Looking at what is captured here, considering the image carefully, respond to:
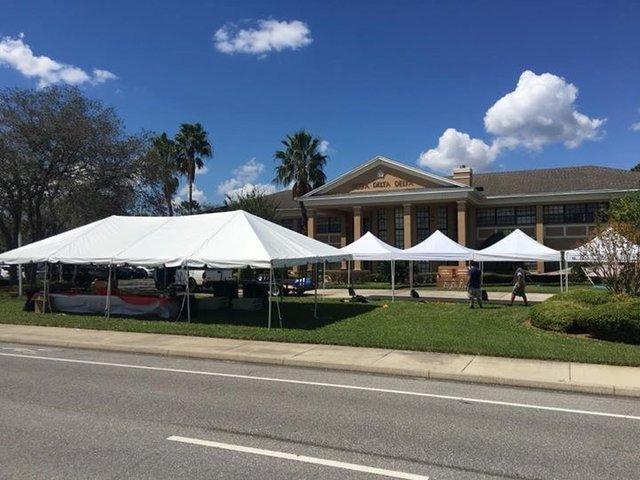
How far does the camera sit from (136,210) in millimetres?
34125

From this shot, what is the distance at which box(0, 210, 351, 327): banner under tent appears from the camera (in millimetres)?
16500

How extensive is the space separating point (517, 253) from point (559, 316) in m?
9.86

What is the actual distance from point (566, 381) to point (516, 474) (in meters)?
4.76

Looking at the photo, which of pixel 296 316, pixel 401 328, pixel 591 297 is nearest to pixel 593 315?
pixel 591 297

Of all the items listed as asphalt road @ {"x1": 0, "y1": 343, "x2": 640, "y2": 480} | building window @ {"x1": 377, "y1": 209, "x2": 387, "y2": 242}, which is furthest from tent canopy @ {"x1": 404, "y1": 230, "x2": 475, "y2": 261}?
building window @ {"x1": 377, "y1": 209, "x2": 387, "y2": 242}

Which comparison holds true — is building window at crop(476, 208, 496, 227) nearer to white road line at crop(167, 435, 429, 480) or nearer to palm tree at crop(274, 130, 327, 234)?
palm tree at crop(274, 130, 327, 234)

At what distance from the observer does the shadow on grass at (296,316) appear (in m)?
16.9

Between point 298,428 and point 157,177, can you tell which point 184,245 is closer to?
point 298,428

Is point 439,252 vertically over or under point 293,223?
under

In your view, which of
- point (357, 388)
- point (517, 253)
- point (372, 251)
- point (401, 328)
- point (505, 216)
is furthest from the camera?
point (505, 216)

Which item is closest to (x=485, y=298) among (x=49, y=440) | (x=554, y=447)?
(x=554, y=447)

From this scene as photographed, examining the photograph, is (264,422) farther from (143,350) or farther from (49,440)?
(143,350)

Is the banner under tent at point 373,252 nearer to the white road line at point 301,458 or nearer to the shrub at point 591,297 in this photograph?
the shrub at point 591,297

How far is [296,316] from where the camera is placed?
18766mm
